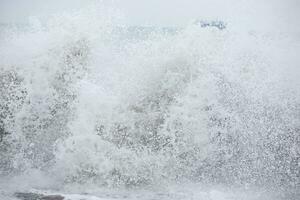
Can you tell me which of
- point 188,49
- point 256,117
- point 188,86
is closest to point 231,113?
point 256,117

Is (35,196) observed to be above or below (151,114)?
below

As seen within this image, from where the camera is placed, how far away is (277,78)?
551 centimetres

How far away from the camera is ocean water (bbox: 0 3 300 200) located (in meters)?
4.34

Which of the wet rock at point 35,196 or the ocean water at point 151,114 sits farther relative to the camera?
the ocean water at point 151,114

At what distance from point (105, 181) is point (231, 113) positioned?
180cm

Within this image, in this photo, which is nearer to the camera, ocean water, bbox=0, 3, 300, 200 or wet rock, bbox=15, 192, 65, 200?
wet rock, bbox=15, 192, 65, 200

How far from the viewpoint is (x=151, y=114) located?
528 centimetres

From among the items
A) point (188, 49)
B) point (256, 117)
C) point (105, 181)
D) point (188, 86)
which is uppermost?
point (188, 49)

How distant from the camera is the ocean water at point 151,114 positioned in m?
4.34

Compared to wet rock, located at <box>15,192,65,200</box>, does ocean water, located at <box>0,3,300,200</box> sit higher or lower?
higher

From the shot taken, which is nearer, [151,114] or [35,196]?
[35,196]

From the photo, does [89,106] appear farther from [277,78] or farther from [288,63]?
[288,63]

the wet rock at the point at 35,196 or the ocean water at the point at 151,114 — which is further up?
the ocean water at the point at 151,114

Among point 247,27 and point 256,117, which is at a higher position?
point 247,27
